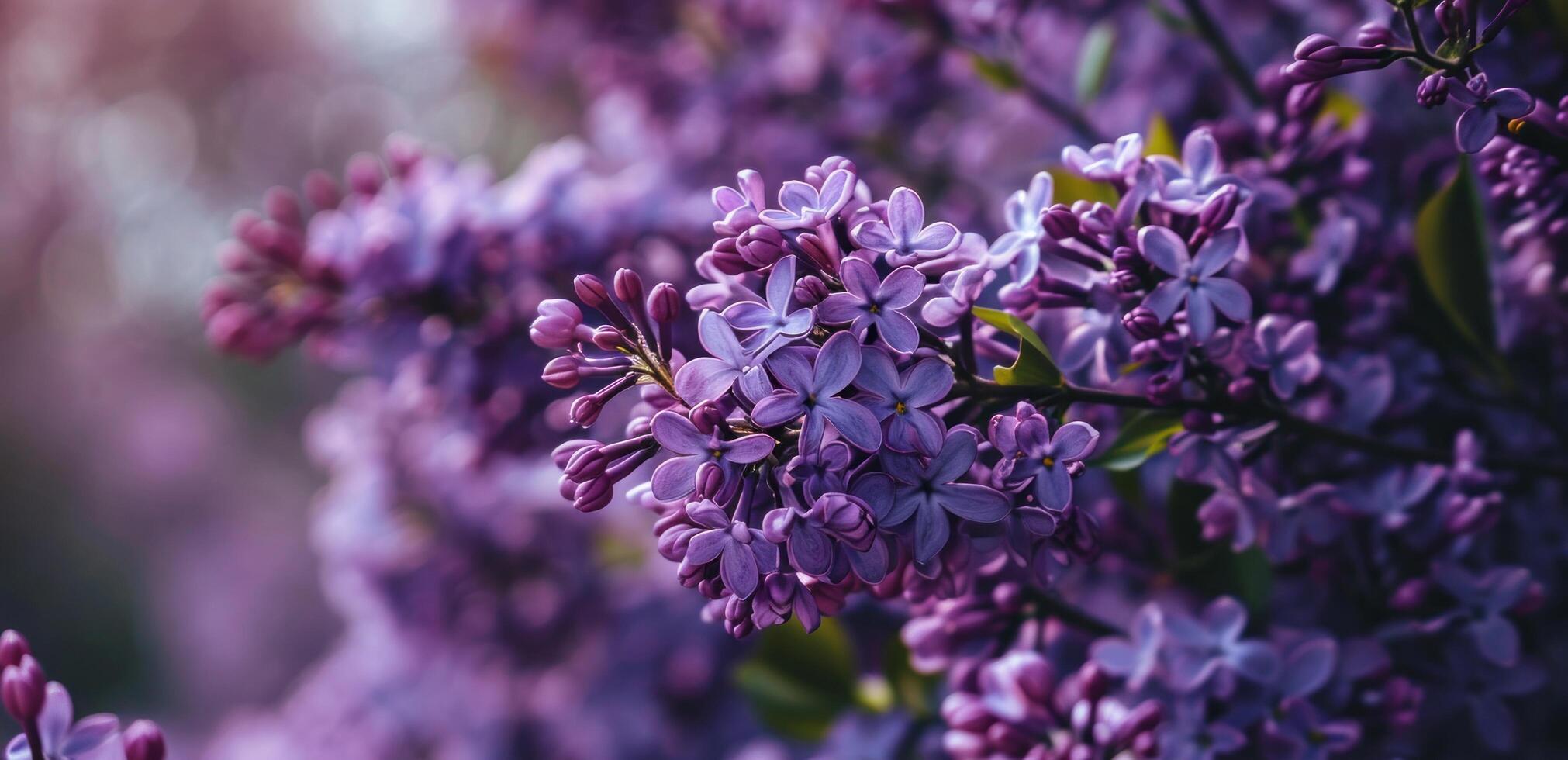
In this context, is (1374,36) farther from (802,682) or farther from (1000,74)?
(802,682)

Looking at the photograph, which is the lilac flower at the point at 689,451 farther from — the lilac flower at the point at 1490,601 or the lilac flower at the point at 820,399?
the lilac flower at the point at 1490,601

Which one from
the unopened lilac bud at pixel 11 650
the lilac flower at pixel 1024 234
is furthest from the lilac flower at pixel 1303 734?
the unopened lilac bud at pixel 11 650

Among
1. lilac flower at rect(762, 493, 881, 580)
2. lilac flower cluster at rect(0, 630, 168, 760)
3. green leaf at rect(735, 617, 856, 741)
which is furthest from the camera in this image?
green leaf at rect(735, 617, 856, 741)

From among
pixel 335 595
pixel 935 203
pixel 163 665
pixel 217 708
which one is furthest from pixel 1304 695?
pixel 163 665

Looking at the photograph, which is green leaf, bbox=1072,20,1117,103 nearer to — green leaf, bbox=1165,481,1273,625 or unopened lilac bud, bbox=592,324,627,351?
green leaf, bbox=1165,481,1273,625

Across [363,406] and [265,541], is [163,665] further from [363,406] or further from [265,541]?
[363,406]

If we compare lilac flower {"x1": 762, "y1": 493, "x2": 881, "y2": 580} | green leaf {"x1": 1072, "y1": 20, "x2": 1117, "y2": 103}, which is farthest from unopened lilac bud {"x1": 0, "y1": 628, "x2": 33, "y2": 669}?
green leaf {"x1": 1072, "y1": 20, "x2": 1117, "y2": 103}

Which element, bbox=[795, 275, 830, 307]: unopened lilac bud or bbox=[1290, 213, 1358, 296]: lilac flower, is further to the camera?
bbox=[1290, 213, 1358, 296]: lilac flower
